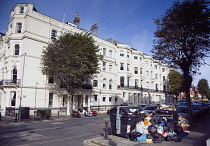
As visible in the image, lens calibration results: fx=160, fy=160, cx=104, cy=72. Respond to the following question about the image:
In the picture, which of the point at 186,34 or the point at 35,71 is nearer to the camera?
the point at 186,34

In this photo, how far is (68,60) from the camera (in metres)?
22.2

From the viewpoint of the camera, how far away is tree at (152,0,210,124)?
507 inches

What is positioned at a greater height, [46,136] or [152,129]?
[152,129]

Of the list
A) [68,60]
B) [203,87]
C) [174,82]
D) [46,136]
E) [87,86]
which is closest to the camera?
[46,136]

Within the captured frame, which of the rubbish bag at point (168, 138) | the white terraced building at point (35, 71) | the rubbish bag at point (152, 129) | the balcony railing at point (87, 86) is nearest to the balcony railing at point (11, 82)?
the white terraced building at point (35, 71)

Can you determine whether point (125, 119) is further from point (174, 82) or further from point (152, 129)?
point (174, 82)

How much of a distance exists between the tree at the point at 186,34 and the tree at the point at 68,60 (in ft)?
36.9

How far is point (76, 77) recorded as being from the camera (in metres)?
23.3

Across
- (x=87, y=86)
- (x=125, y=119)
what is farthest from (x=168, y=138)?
(x=87, y=86)

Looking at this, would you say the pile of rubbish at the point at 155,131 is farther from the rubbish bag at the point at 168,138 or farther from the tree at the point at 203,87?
the tree at the point at 203,87

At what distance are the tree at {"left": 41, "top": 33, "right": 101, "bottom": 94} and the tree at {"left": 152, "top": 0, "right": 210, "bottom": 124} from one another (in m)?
11.2

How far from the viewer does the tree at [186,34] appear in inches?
507

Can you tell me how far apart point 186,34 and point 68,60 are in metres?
14.8

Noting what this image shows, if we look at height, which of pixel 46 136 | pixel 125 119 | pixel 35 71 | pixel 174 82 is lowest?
pixel 46 136
